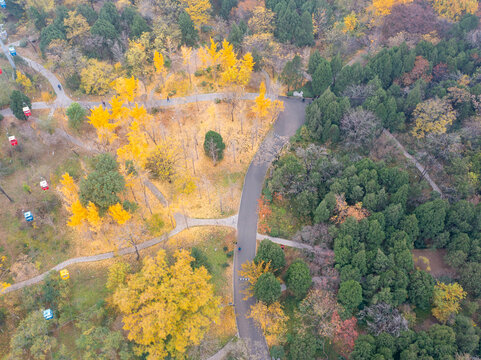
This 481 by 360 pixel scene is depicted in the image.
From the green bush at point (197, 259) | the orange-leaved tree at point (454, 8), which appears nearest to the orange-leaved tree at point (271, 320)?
the green bush at point (197, 259)

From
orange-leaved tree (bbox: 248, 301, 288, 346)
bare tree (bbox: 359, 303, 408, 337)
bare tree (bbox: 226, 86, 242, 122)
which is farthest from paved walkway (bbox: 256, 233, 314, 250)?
bare tree (bbox: 226, 86, 242, 122)

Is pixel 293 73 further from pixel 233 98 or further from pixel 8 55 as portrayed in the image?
pixel 8 55

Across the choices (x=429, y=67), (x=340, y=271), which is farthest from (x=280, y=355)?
(x=429, y=67)

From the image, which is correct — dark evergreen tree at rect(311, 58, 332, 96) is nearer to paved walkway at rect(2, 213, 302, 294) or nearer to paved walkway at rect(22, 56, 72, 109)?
paved walkway at rect(2, 213, 302, 294)

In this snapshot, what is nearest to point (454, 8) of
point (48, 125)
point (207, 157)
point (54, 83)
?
point (207, 157)

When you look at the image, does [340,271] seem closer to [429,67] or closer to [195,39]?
[429,67]
